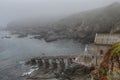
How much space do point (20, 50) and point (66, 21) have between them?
171 feet

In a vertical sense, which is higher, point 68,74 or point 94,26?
point 94,26

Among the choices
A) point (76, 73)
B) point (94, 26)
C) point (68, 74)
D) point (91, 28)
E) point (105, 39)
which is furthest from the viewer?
point (94, 26)

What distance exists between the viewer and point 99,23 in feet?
364

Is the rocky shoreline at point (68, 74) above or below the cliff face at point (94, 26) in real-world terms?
below

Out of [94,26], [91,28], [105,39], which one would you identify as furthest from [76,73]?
[94,26]

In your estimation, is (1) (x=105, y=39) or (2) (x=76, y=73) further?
(2) (x=76, y=73)

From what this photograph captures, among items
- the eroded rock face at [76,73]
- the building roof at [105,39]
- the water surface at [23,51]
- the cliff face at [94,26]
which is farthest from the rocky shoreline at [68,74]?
the cliff face at [94,26]

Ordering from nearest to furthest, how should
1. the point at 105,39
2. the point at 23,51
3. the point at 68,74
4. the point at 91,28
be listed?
the point at 105,39, the point at 68,74, the point at 23,51, the point at 91,28

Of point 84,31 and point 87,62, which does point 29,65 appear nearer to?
point 87,62

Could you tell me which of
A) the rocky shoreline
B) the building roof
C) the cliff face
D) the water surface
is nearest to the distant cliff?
the cliff face

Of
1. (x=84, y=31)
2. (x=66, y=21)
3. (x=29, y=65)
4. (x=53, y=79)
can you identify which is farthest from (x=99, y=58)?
(x=66, y=21)

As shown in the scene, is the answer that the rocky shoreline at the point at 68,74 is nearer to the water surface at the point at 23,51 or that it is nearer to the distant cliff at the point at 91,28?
the water surface at the point at 23,51

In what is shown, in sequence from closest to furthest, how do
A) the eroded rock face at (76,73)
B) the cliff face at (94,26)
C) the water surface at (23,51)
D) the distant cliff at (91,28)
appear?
the eroded rock face at (76,73), the water surface at (23,51), the distant cliff at (91,28), the cliff face at (94,26)

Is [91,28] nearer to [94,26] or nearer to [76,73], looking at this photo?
[94,26]
